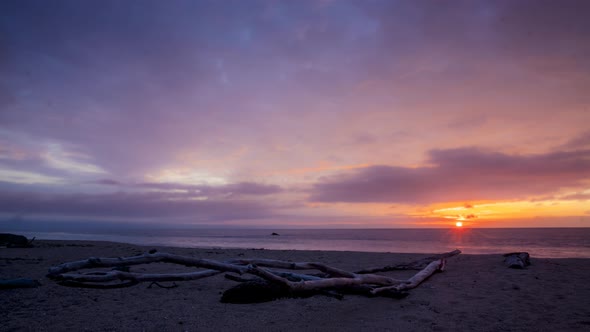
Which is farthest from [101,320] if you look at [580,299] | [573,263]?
[573,263]

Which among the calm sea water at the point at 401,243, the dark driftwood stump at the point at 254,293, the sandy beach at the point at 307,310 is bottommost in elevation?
the calm sea water at the point at 401,243

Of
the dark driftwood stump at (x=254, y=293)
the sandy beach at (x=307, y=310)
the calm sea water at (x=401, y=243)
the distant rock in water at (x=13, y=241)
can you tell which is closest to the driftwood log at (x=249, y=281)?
the dark driftwood stump at (x=254, y=293)

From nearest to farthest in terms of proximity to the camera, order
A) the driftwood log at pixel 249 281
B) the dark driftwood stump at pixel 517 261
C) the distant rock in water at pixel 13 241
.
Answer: the driftwood log at pixel 249 281 → the dark driftwood stump at pixel 517 261 → the distant rock in water at pixel 13 241

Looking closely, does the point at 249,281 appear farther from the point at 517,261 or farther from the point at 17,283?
the point at 517,261

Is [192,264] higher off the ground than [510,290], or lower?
higher

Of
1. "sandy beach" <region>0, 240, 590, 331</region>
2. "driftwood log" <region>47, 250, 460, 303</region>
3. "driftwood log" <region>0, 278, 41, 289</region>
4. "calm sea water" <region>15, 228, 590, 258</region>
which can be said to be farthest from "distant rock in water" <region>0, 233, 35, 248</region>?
"driftwood log" <region>47, 250, 460, 303</region>

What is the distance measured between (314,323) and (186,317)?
2339mm

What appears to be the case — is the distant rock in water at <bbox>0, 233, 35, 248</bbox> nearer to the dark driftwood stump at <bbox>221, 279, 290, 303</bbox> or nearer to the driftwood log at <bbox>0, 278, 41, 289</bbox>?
the driftwood log at <bbox>0, 278, 41, 289</bbox>

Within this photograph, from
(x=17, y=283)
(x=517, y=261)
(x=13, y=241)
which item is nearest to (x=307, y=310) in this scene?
(x=17, y=283)

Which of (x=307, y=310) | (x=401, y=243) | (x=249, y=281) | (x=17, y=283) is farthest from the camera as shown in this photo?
(x=401, y=243)

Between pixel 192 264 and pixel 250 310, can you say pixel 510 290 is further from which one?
pixel 192 264

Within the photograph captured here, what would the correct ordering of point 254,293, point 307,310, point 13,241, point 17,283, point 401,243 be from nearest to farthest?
point 307,310
point 254,293
point 17,283
point 13,241
point 401,243

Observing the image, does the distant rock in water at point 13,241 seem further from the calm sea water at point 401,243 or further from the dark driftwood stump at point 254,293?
the dark driftwood stump at point 254,293

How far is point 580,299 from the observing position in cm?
761
